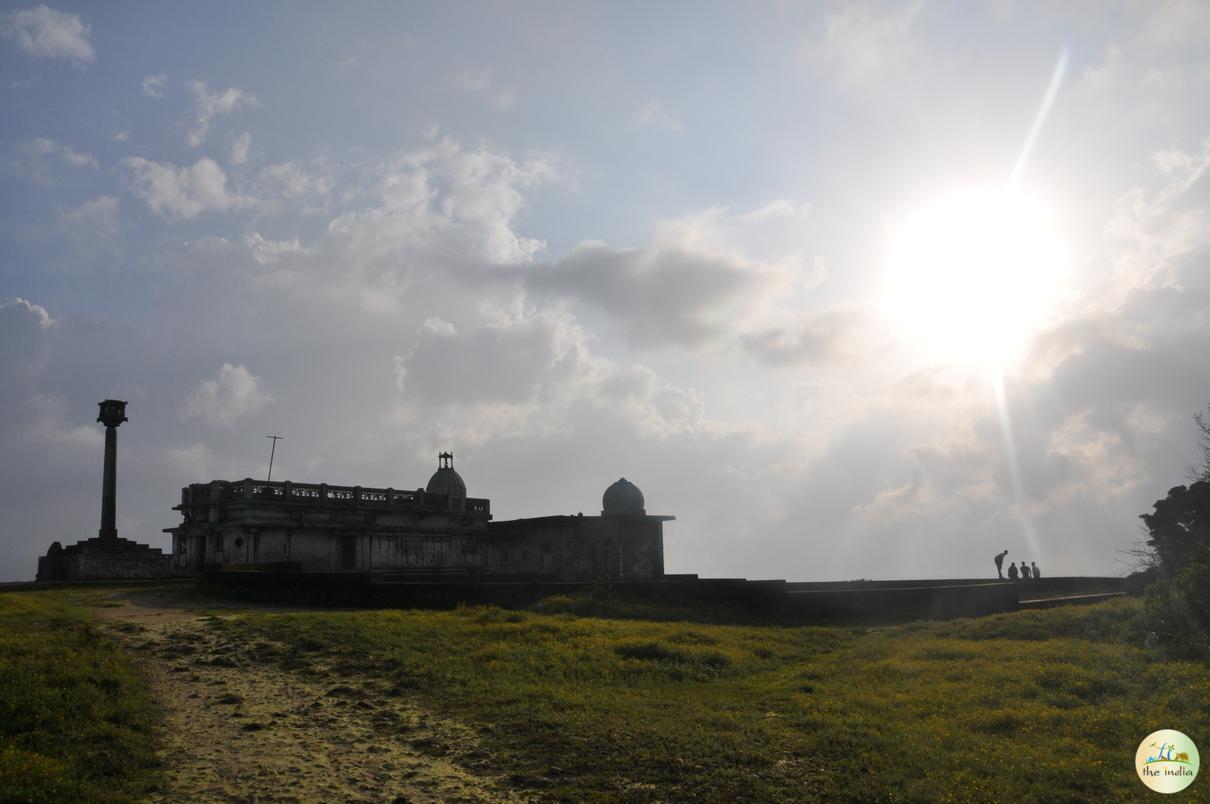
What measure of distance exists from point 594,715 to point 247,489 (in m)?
28.9

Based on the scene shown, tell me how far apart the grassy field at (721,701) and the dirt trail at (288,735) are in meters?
0.39

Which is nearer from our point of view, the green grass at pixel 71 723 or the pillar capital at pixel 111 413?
the green grass at pixel 71 723

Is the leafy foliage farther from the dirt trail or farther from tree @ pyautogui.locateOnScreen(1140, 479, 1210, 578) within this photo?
the dirt trail

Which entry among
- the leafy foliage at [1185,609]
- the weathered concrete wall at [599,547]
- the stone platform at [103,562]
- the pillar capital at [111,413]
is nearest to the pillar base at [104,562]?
the stone platform at [103,562]

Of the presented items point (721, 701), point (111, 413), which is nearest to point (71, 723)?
point (721, 701)

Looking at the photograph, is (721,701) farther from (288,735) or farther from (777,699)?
(288,735)

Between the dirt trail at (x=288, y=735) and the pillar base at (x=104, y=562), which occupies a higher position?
the pillar base at (x=104, y=562)

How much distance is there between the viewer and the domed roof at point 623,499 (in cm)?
4156

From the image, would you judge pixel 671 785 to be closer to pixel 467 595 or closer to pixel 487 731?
pixel 487 731

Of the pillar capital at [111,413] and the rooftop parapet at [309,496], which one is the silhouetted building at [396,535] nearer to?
the rooftop parapet at [309,496]

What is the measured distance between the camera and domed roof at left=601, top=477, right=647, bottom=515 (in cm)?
4156

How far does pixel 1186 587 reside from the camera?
60.2 feet

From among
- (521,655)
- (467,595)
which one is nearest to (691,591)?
(467,595)

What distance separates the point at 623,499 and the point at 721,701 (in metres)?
26.9
